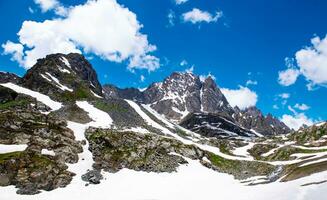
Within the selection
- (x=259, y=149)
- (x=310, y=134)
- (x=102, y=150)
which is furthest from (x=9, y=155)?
(x=310, y=134)

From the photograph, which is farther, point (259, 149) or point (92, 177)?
point (259, 149)

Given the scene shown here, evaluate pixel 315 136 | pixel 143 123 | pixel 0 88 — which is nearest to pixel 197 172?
pixel 143 123

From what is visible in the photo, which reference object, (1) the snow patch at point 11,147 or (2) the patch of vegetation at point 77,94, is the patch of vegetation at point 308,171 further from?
(2) the patch of vegetation at point 77,94

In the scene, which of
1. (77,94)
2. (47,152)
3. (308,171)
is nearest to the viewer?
(308,171)

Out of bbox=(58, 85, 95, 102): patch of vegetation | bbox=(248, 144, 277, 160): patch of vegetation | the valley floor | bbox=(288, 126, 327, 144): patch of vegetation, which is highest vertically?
bbox=(58, 85, 95, 102): patch of vegetation

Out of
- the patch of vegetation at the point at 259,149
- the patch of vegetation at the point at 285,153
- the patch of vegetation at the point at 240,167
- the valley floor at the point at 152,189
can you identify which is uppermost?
the patch of vegetation at the point at 259,149

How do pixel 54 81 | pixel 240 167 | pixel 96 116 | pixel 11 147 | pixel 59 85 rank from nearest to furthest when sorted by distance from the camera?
pixel 11 147, pixel 240 167, pixel 96 116, pixel 59 85, pixel 54 81

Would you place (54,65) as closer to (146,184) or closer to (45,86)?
(45,86)

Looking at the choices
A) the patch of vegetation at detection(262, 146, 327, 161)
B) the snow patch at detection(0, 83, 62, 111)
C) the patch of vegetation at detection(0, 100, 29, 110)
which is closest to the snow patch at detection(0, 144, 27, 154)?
the patch of vegetation at detection(0, 100, 29, 110)

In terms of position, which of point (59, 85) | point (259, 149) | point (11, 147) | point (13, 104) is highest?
point (59, 85)

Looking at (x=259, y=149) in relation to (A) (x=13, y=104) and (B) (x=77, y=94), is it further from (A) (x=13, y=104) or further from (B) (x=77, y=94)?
(A) (x=13, y=104)

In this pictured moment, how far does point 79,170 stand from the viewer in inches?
3125

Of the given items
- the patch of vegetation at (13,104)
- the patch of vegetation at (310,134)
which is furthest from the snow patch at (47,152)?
the patch of vegetation at (310,134)

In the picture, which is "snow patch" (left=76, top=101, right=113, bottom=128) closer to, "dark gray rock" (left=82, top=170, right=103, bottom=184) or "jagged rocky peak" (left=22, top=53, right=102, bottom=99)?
"jagged rocky peak" (left=22, top=53, right=102, bottom=99)
